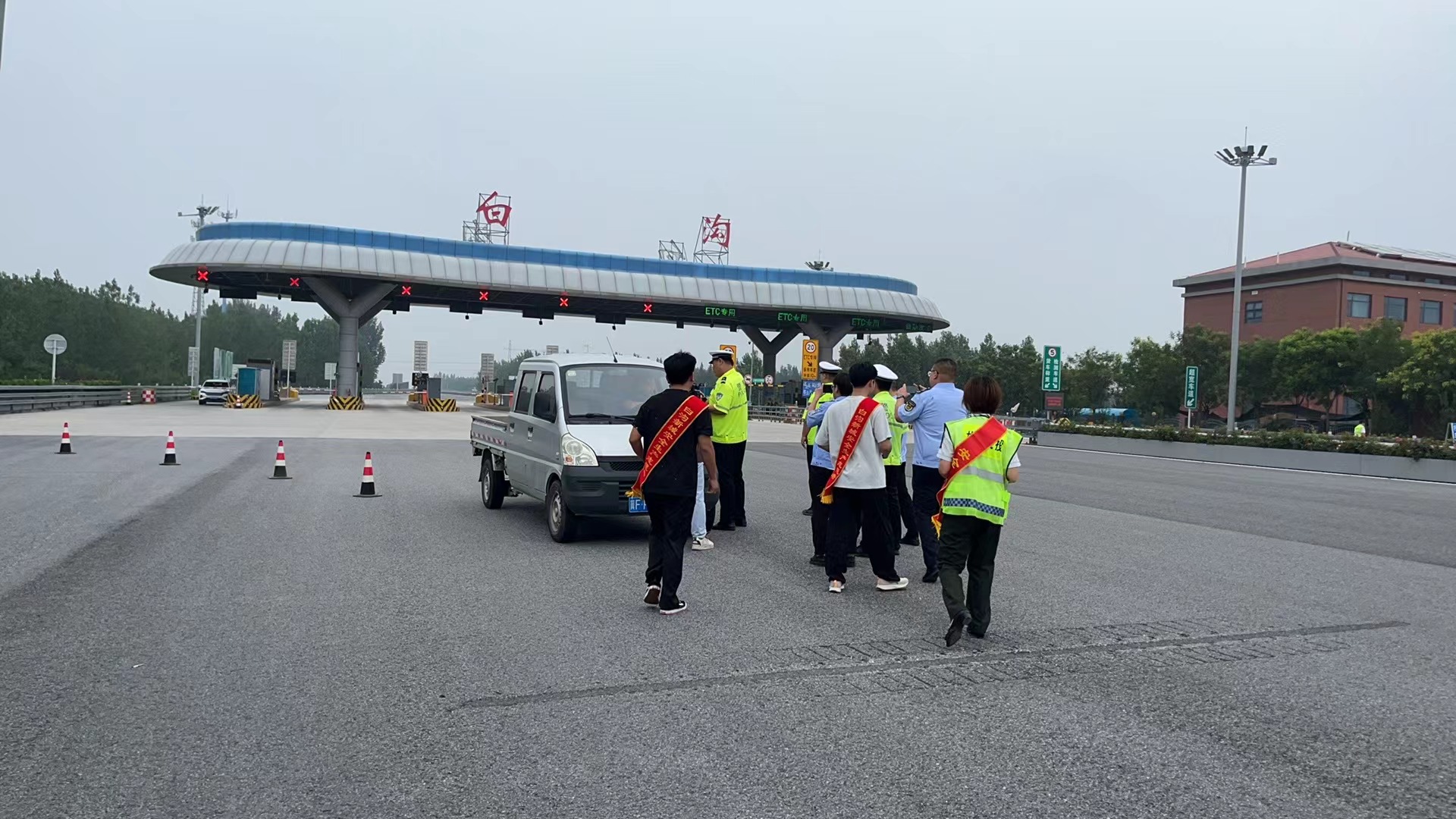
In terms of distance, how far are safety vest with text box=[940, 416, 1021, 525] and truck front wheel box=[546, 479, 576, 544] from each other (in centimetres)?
453

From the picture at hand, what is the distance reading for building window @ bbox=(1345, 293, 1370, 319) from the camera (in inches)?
2899

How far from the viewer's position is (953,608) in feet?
21.4

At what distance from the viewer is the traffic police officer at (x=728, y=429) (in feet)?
35.8

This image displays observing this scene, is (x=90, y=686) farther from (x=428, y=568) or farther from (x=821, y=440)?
(x=821, y=440)

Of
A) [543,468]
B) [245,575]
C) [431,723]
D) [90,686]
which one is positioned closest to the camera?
[431,723]

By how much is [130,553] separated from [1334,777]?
9054 mm

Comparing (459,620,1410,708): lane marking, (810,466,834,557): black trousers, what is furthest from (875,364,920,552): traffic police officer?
(459,620,1410,708): lane marking

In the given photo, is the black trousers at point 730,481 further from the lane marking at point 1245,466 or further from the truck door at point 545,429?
the lane marking at point 1245,466

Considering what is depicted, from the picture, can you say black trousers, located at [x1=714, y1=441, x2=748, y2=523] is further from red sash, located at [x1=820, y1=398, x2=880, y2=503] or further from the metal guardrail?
the metal guardrail

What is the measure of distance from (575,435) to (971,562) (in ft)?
15.7

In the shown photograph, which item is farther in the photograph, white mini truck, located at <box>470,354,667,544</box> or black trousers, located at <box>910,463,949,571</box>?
white mini truck, located at <box>470,354,667,544</box>

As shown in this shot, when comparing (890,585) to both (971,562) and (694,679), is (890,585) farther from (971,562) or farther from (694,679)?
(694,679)

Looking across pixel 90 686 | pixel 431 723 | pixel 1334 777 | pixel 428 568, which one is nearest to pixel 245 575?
pixel 428 568

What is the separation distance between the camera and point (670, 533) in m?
7.19
